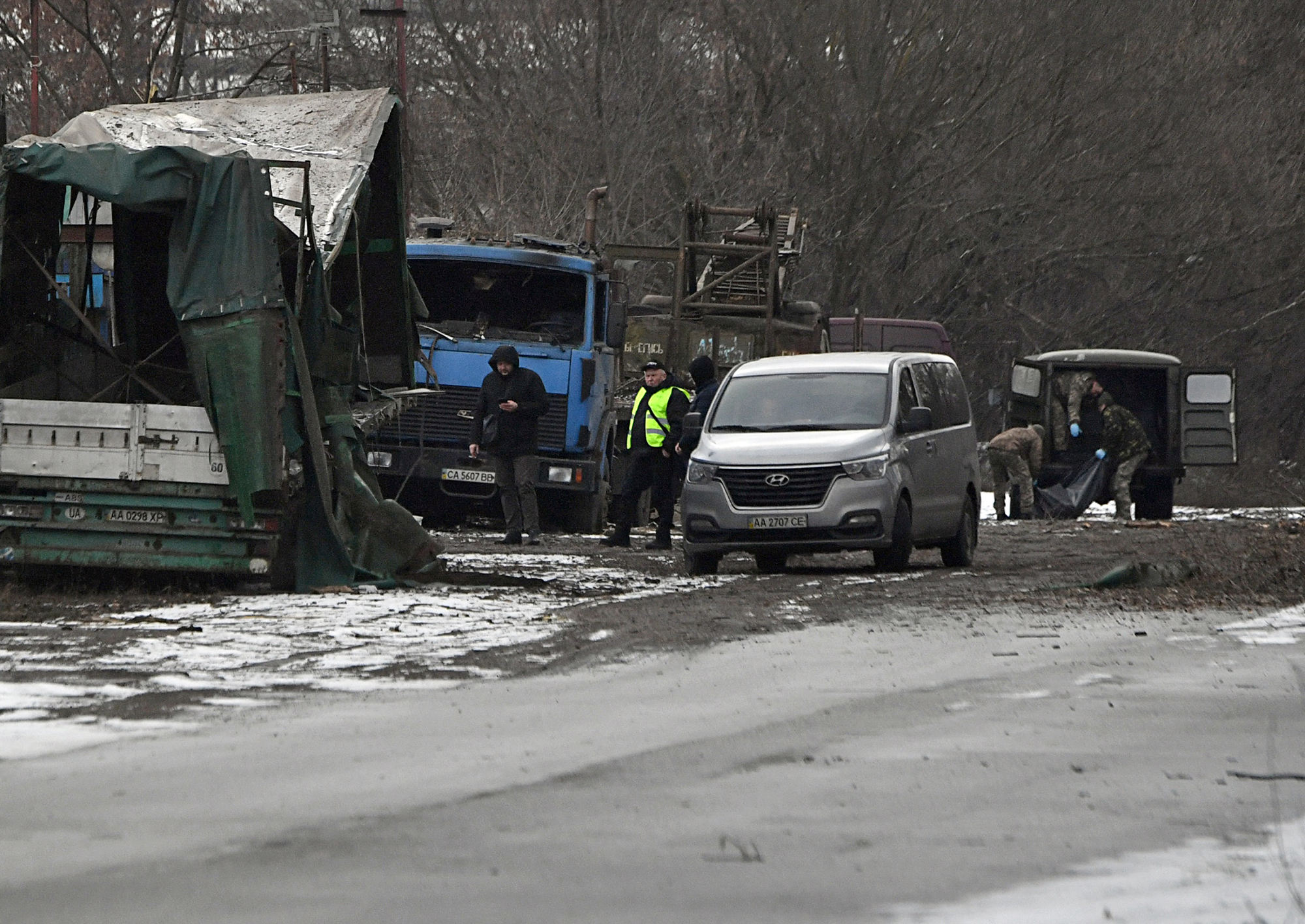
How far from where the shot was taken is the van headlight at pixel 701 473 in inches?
675

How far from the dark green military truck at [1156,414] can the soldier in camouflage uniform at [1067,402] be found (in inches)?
2.2

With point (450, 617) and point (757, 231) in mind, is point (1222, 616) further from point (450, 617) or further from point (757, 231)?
point (757, 231)

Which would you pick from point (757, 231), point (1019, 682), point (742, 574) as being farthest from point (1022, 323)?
point (1019, 682)

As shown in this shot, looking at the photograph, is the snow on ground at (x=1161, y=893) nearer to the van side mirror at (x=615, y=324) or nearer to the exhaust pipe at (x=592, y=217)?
the van side mirror at (x=615, y=324)

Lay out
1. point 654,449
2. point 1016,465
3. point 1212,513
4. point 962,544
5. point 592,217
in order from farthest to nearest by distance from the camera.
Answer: point 1212,513 → point 1016,465 → point 592,217 → point 654,449 → point 962,544

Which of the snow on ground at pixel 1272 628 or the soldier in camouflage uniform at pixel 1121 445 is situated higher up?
the soldier in camouflage uniform at pixel 1121 445

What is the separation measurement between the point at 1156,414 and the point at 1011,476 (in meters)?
3.71

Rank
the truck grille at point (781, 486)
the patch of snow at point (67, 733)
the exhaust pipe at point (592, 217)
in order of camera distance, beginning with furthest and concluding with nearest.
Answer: the exhaust pipe at point (592, 217) → the truck grille at point (781, 486) → the patch of snow at point (67, 733)

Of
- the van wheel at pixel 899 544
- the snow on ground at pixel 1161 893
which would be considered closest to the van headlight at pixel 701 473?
the van wheel at pixel 899 544

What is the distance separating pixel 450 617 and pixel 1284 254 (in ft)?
121

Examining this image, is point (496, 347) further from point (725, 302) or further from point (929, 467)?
point (725, 302)

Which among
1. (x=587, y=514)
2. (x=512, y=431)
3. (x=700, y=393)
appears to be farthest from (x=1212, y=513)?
(x=512, y=431)

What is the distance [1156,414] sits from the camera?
31.9m

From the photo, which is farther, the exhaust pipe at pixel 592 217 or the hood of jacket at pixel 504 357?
the exhaust pipe at pixel 592 217
